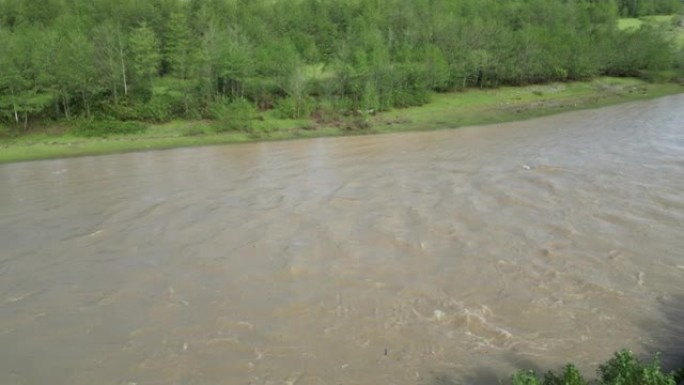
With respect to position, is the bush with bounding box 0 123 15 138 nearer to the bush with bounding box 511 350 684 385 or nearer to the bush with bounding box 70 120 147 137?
the bush with bounding box 70 120 147 137

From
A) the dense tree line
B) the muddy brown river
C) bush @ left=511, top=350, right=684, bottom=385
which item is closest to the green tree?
the dense tree line

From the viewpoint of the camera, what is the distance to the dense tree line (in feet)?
148

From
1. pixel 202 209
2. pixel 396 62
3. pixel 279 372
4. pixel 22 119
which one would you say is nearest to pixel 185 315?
pixel 279 372

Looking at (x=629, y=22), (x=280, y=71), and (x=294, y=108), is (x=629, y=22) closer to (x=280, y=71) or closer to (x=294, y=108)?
(x=280, y=71)

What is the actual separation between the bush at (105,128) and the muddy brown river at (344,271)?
12056 millimetres

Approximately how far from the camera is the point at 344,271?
16.4 meters

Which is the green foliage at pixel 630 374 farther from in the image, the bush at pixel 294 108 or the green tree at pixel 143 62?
the green tree at pixel 143 62

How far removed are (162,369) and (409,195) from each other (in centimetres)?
1419

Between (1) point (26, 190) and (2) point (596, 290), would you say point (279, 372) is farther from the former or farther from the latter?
(1) point (26, 190)

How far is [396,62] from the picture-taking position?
2203 inches

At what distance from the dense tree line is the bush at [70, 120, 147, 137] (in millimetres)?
1912

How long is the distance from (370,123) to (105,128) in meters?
19.5

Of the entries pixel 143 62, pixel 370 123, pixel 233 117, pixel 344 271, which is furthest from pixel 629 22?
pixel 344 271

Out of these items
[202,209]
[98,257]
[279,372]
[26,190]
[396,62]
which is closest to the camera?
[279,372]
